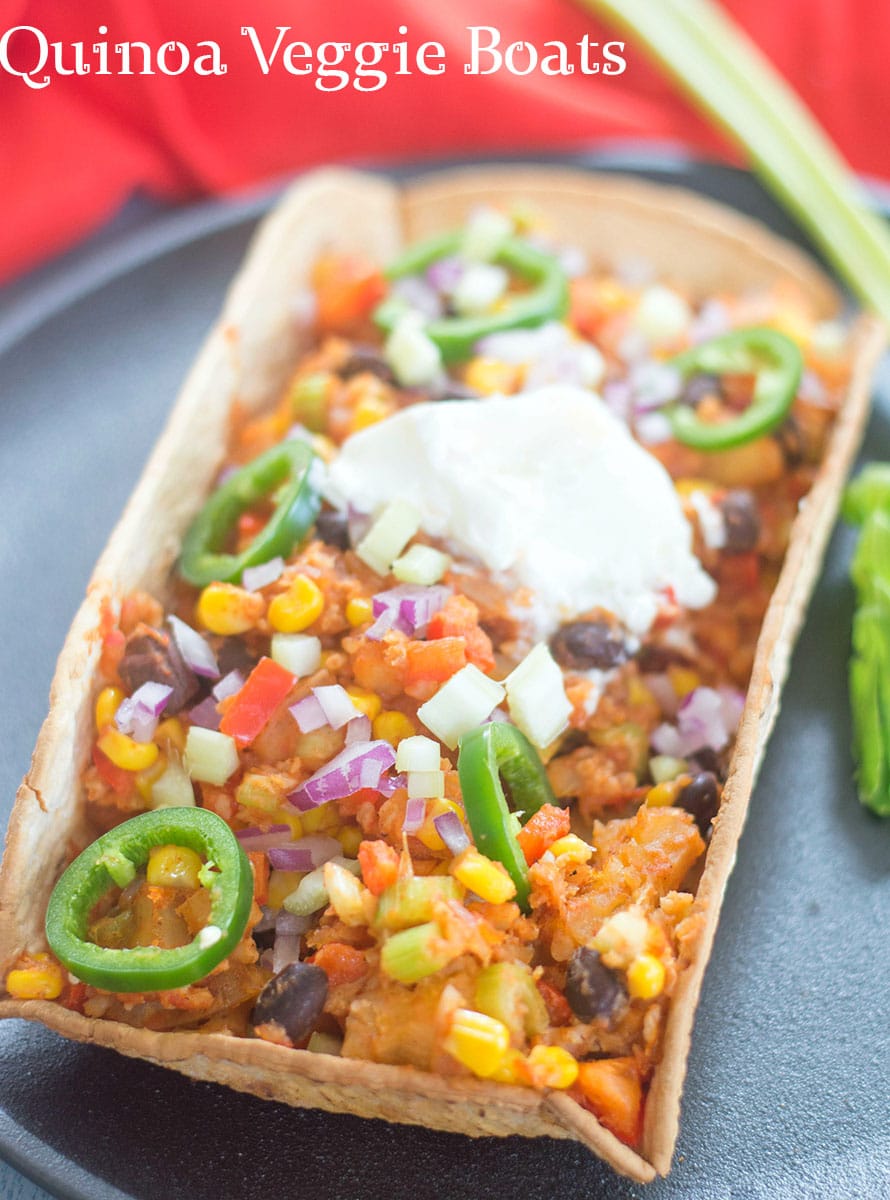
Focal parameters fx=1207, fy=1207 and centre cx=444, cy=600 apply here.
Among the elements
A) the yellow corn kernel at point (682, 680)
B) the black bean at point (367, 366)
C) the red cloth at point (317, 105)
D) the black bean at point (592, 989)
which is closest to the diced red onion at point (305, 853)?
the black bean at point (592, 989)

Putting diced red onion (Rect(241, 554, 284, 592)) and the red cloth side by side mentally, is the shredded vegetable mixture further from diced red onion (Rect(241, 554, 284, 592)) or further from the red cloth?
the red cloth

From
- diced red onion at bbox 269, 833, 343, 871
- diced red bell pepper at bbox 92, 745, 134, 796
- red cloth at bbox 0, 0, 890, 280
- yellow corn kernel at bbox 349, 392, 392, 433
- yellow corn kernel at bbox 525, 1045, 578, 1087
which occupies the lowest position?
yellow corn kernel at bbox 525, 1045, 578, 1087

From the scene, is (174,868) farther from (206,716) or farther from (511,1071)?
(511,1071)

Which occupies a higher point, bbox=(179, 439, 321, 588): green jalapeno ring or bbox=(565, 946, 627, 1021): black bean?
bbox=(179, 439, 321, 588): green jalapeno ring

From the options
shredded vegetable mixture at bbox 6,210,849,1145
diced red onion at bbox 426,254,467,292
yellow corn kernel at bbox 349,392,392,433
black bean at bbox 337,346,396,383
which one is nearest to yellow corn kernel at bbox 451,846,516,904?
shredded vegetable mixture at bbox 6,210,849,1145

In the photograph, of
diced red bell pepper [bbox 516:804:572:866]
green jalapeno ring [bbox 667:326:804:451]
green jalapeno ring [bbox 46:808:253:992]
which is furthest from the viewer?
green jalapeno ring [bbox 667:326:804:451]

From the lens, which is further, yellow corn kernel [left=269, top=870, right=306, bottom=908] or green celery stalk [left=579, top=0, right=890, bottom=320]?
green celery stalk [left=579, top=0, right=890, bottom=320]

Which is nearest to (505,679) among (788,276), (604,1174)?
(604,1174)
